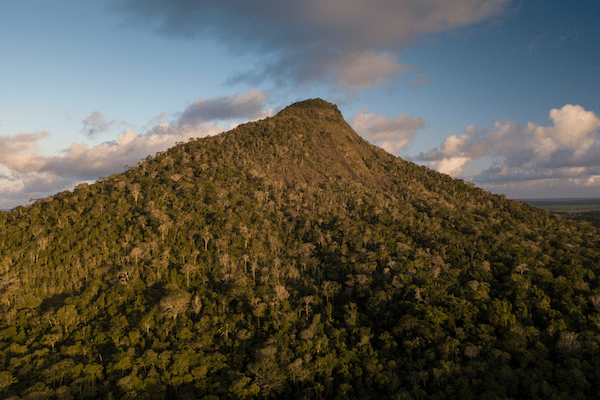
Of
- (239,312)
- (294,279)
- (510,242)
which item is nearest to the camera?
(239,312)

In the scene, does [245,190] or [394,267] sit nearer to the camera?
[394,267]

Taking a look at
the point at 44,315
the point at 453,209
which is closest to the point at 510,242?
the point at 453,209

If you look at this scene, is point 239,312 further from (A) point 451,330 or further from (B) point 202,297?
(A) point 451,330

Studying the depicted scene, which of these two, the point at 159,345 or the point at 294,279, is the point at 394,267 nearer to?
the point at 294,279

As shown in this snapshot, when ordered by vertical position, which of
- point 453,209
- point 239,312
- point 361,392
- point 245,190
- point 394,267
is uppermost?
point 245,190

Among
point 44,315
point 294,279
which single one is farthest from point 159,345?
point 294,279

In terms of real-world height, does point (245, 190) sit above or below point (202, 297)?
above

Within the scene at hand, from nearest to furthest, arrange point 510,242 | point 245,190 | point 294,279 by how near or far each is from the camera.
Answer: point 294,279
point 510,242
point 245,190
